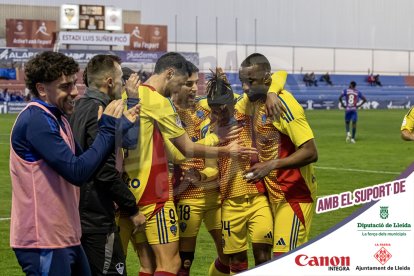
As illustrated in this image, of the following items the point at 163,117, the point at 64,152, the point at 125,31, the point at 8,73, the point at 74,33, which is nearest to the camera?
the point at 64,152

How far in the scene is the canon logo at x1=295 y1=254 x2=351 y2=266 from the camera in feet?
23.5

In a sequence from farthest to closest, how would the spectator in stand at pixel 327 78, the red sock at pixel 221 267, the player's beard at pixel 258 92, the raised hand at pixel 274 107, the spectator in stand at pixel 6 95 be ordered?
the spectator in stand at pixel 327 78 → the spectator in stand at pixel 6 95 → the red sock at pixel 221 267 → the player's beard at pixel 258 92 → the raised hand at pixel 274 107

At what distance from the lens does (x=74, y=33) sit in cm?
6556

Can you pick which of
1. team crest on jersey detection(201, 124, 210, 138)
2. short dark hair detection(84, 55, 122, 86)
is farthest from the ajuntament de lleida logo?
short dark hair detection(84, 55, 122, 86)

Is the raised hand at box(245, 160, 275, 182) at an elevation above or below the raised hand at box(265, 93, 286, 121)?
below

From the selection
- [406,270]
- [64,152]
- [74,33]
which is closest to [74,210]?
[64,152]

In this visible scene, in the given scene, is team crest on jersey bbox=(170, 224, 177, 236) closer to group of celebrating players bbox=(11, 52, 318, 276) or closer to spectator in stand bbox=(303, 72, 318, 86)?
group of celebrating players bbox=(11, 52, 318, 276)

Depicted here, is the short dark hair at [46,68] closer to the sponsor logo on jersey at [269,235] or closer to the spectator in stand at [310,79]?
the sponsor logo on jersey at [269,235]

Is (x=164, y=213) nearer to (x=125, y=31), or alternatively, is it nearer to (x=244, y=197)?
(x=244, y=197)

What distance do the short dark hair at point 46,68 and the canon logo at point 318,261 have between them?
118 inches

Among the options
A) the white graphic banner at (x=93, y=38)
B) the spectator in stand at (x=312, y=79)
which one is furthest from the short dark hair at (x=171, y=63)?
the spectator in stand at (x=312, y=79)

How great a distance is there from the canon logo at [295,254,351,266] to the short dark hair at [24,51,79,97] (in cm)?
299

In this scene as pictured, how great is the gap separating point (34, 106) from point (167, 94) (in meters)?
2.21

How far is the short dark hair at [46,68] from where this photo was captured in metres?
4.92
